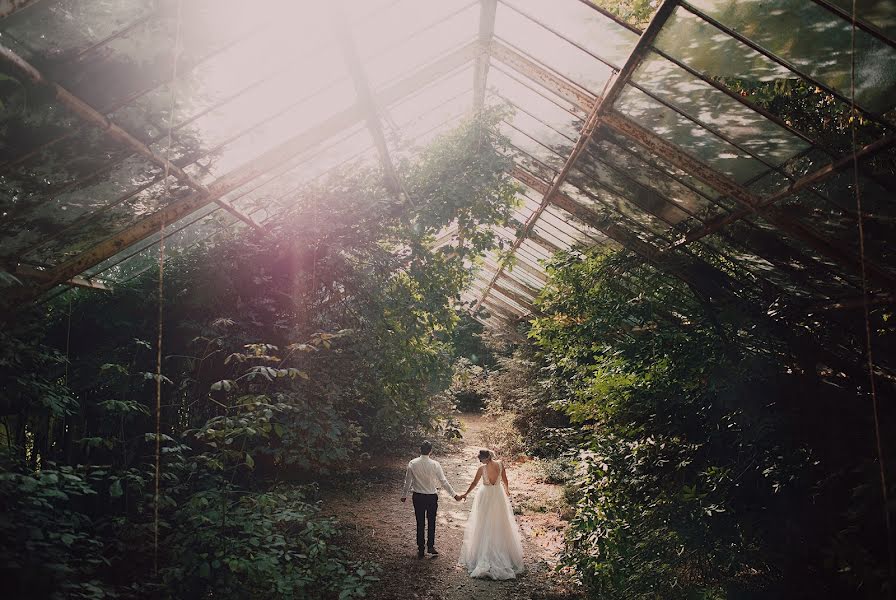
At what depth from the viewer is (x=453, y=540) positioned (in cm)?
716

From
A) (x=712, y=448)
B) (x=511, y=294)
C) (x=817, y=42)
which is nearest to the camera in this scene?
(x=817, y=42)

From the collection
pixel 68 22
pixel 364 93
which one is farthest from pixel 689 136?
pixel 68 22

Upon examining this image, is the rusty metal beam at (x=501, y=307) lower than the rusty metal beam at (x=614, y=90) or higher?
higher

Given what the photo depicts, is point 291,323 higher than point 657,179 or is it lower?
lower

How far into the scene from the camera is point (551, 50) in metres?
4.82

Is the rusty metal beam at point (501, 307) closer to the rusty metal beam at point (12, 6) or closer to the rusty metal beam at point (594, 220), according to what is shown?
the rusty metal beam at point (594, 220)

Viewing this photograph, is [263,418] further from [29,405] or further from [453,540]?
[453,540]

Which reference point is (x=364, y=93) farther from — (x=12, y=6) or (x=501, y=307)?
(x=501, y=307)

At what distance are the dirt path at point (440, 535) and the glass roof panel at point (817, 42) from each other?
15.8 ft

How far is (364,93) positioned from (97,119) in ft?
7.22

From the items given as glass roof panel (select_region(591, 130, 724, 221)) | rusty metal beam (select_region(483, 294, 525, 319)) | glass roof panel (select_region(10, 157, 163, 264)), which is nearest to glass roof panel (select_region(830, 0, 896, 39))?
glass roof panel (select_region(591, 130, 724, 221))

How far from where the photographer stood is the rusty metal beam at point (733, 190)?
13.7 feet

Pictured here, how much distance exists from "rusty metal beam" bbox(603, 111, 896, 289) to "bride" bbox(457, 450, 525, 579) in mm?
3884

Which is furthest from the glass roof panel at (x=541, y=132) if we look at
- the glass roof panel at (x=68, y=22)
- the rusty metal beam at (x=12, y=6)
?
the rusty metal beam at (x=12, y=6)
